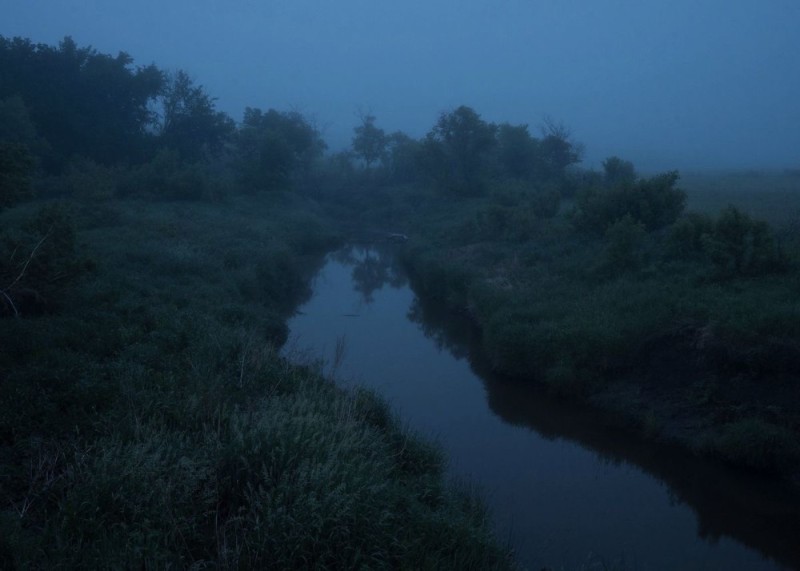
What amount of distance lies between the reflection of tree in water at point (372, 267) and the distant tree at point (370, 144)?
92.6 ft

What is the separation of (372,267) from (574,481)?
21.3m

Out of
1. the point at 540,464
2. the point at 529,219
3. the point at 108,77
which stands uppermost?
the point at 108,77

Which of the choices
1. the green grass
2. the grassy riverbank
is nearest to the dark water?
the grassy riverbank

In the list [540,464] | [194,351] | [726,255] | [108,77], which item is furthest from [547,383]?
[108,77]

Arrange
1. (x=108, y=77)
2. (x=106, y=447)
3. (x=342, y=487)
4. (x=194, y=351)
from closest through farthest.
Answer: (x=342, y=487)
(x=106, y=447)
(x=194, y=351)
(x=108, y=77)

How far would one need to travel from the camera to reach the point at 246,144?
49.3 metres

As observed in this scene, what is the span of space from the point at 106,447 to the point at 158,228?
18.5 m

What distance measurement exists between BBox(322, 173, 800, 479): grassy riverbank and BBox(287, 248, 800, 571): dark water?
21.7 inches

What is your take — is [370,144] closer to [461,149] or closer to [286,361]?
[461,149]

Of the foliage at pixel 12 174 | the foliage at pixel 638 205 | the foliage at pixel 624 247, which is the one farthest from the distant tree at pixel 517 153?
the foliage at pixel 12 174

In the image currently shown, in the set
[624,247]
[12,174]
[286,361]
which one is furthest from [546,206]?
[12,174]

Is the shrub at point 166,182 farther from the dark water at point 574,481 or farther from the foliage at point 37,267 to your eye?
the foliage at point 37,267

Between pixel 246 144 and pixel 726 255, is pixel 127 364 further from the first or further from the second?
pixel 246 144

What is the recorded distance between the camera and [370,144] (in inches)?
2532
